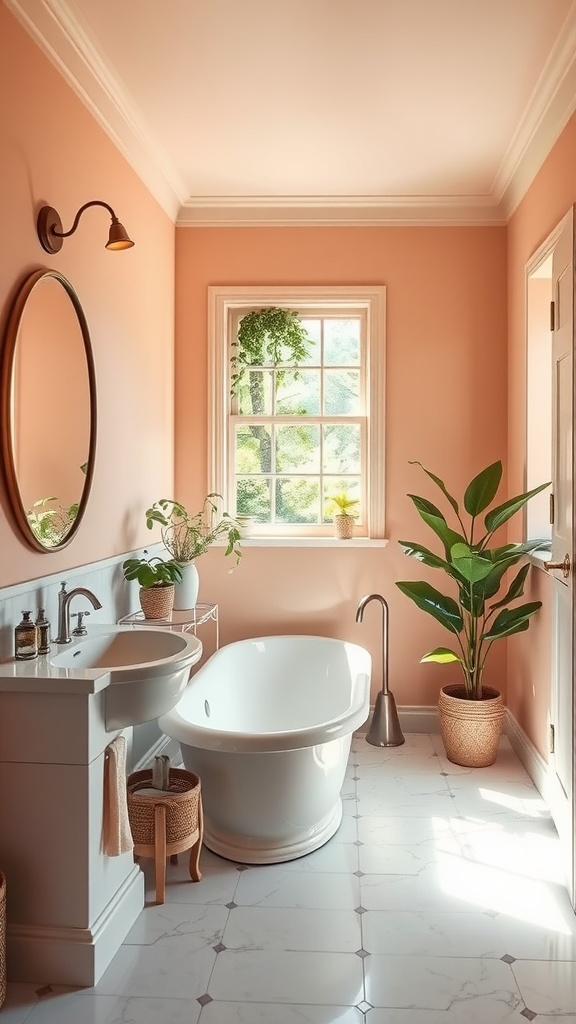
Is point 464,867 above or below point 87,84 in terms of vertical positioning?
below

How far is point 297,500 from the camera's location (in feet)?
13.5

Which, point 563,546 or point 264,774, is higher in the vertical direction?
point 563,546

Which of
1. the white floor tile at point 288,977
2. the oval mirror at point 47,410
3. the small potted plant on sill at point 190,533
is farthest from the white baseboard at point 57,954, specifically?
the small potted plant on sill at point 190,533

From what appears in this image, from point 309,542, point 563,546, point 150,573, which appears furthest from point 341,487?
point 563,546

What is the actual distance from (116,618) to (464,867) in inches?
62.8

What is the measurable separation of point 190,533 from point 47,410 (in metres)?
1.56

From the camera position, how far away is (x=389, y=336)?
156 inches

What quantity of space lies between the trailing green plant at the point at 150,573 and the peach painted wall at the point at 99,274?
0.09 m

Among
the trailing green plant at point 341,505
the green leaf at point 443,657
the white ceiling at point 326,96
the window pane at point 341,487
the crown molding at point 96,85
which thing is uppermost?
the white ceiling at point 326,96

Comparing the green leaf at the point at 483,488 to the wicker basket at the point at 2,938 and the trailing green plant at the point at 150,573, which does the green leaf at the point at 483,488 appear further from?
the wicker basket at the point at 2,938

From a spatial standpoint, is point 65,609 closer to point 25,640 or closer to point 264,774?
point 25,640

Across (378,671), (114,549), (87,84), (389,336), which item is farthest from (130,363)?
(378,671)

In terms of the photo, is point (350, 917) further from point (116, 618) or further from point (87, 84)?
point (87, 84)

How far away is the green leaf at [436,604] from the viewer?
3.53 m
